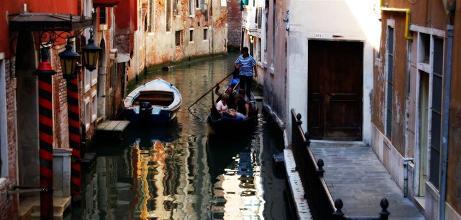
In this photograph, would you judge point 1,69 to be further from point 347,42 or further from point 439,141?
point 347,42

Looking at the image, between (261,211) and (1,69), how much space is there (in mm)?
3742

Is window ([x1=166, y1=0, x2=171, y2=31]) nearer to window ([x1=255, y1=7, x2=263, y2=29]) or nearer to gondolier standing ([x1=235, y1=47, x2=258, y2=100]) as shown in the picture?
window ([x1=255, y1=7, x2=263, y2=29])

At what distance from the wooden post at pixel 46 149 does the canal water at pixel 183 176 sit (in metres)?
0.94

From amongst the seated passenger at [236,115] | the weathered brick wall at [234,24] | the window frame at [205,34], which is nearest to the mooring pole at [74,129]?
the seated passenger at [236,115]

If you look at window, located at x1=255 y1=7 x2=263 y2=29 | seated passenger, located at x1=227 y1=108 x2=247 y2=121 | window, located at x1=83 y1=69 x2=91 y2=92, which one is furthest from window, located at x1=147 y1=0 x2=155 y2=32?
window, located at x1=83 y1=69 x2=91 y2=92

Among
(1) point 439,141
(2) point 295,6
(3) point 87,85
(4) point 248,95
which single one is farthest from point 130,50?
(1) point 439,141

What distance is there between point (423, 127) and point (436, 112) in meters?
1.05

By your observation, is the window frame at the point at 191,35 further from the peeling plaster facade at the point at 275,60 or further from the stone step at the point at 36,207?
the stone step at the point at 36,207

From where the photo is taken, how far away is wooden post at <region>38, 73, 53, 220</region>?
31.9 feet

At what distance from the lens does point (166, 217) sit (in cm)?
1052

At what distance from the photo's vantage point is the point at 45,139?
9.95 metres

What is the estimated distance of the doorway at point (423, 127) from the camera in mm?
9273

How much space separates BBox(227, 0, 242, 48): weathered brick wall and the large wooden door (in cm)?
3412

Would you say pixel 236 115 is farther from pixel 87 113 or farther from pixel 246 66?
pixel 87 113
